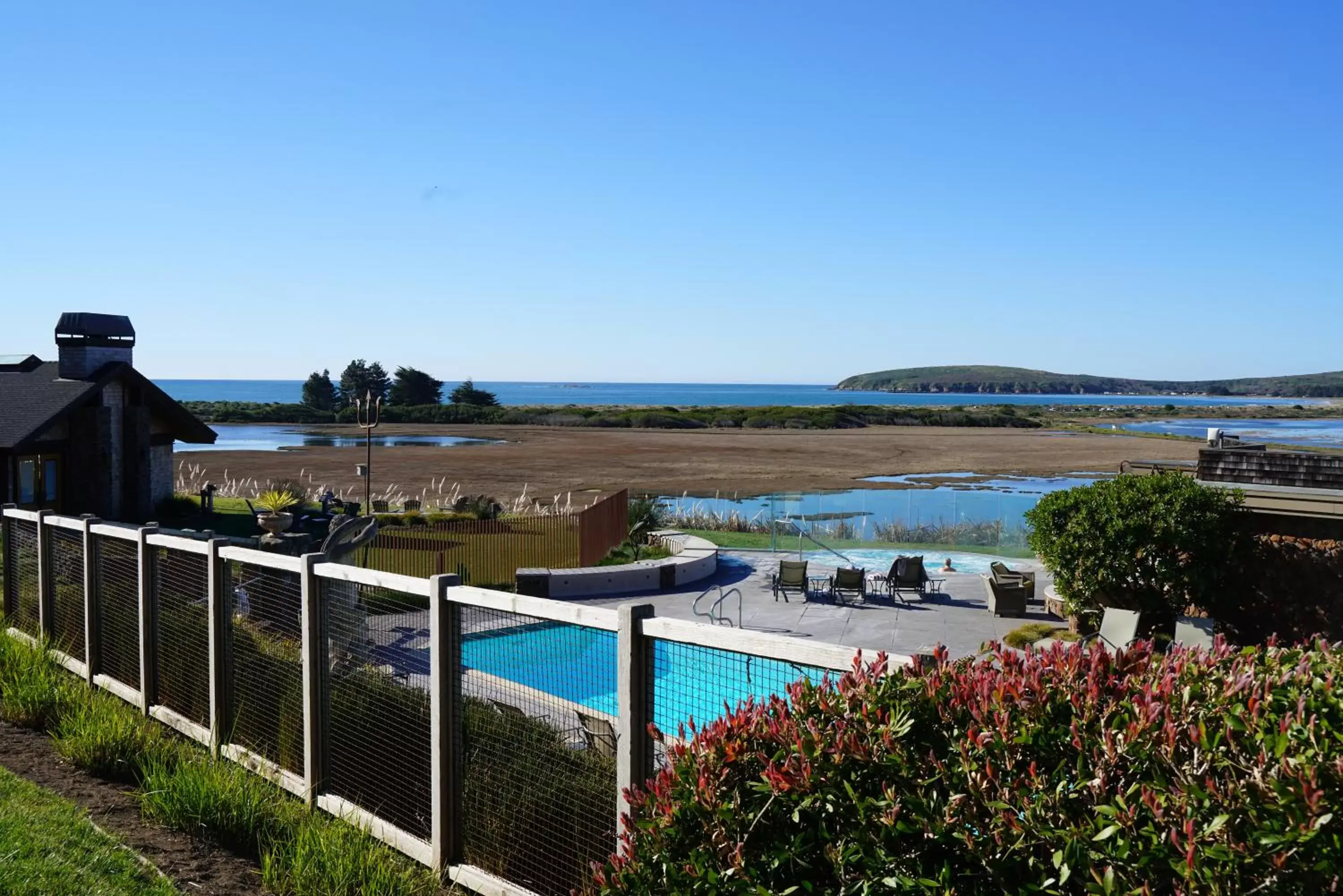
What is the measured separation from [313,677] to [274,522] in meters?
12.7

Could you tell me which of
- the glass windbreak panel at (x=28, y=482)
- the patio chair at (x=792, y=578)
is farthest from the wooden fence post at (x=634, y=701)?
the glass windbreak panel at (x=28, y=482)

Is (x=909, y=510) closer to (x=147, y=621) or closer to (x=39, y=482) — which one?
(x=39, y=482)

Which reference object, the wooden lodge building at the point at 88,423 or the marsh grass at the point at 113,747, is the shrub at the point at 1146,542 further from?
the wooden lodge building at the point at 88,423

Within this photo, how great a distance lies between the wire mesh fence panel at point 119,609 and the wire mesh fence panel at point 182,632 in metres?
0.26

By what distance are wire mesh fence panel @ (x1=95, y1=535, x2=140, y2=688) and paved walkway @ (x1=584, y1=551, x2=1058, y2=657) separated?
7398 millimetres

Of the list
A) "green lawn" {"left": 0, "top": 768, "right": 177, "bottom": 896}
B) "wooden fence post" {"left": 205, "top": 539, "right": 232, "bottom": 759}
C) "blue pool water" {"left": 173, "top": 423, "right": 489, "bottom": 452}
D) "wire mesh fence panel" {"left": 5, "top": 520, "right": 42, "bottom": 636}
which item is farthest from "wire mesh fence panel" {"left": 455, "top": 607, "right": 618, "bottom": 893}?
"blue pool water" {"left": 173, "top": 423, "right": 489, "bottom": 452}

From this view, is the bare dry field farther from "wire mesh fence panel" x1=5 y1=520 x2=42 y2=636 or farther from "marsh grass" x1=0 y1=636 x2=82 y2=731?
"marsh grass" x1=0 y1=636 x2=82 y2=731

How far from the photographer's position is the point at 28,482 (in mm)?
23531

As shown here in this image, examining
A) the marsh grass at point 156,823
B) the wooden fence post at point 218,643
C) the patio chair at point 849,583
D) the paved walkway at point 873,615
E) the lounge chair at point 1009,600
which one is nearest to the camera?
the marsh grass at point 156,823

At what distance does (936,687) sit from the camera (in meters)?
3.19

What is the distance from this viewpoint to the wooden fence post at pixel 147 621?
8.42 m

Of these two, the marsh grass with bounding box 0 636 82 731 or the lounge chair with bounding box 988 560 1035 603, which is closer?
the marsh grass with bounding box 0 636 82 731

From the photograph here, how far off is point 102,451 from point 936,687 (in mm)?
25859

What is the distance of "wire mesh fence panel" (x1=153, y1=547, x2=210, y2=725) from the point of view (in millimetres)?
8188
